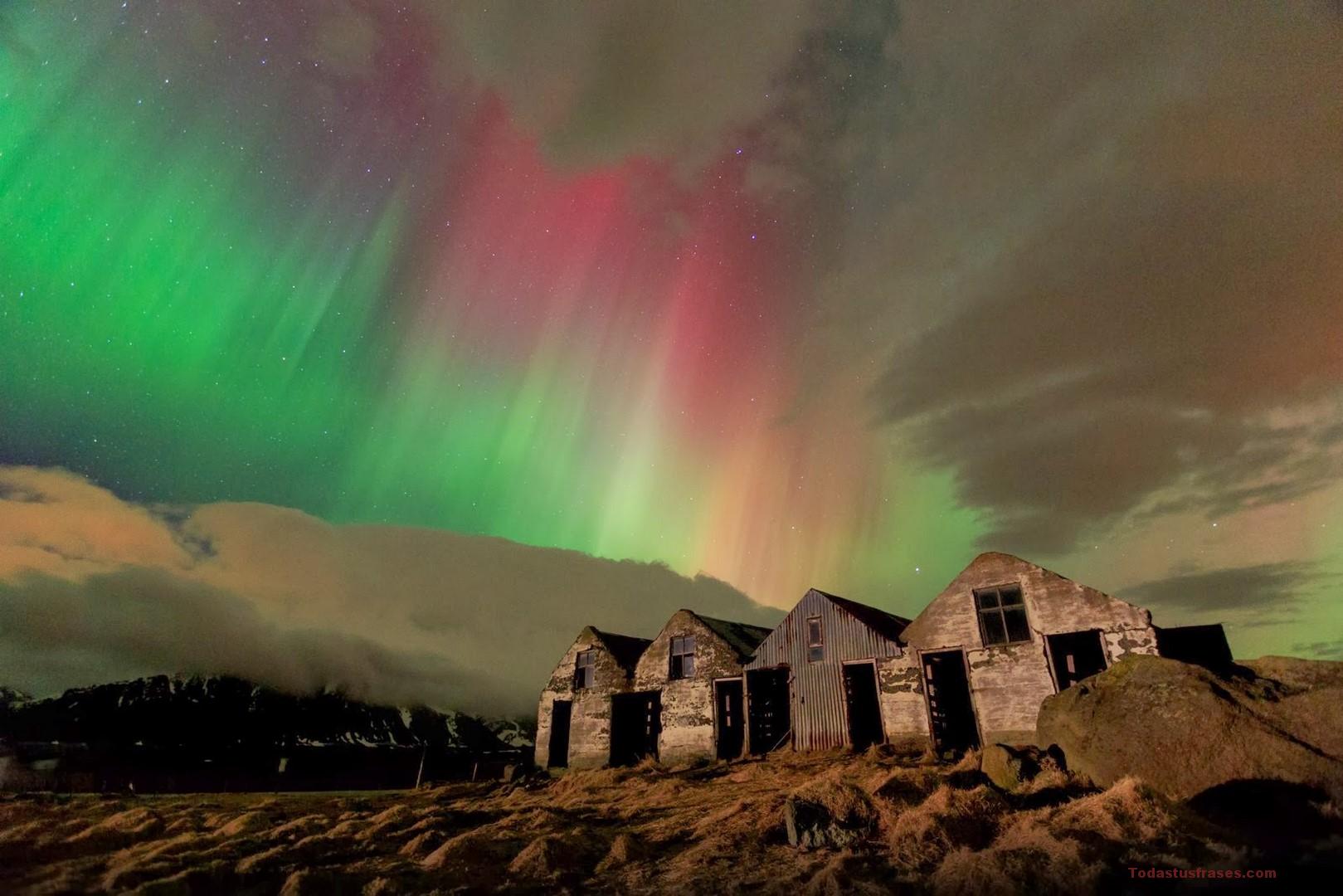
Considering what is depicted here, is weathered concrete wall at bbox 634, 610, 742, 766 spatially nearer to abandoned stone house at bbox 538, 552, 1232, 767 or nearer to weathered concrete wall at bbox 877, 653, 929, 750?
abandoned stone house at bbox 538, 552, 1232, 767

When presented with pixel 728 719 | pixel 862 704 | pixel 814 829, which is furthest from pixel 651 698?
pixel 814 829

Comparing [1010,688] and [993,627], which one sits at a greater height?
[993,627]

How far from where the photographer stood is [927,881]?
7746 mm

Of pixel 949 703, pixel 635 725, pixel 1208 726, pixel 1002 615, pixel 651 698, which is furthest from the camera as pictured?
pixel 635 725

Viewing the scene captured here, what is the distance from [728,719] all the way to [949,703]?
36.3ft

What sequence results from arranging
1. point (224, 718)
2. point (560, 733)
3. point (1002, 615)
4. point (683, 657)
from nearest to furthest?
point (1002, 615), point (683, 657), point (560, 733), point (224, 718)

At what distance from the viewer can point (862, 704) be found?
2800 cm

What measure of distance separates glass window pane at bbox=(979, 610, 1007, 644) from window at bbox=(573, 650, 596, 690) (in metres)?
21.5

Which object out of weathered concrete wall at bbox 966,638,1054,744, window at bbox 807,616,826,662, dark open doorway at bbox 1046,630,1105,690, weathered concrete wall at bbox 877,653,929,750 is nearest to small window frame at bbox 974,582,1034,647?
weathered concrete wall at bbox 966,638,1054,744

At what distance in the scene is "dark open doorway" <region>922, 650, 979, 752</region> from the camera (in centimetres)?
2481

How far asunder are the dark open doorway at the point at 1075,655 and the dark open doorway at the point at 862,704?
269 inches

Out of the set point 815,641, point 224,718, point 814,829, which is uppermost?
point 815,641

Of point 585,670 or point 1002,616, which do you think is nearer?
point 1002,616

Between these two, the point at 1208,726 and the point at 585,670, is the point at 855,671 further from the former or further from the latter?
the point at 1208,726
